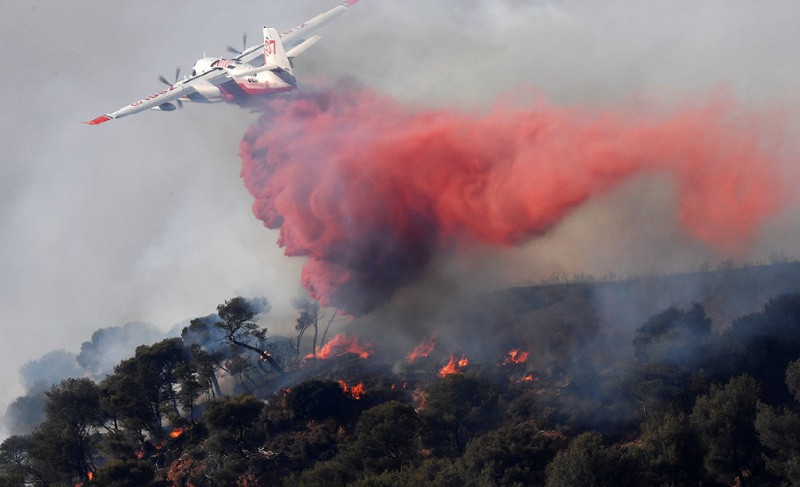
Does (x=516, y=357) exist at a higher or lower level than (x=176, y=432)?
lower

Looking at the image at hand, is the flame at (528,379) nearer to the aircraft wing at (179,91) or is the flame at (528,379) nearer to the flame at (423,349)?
the flame at (423,349)

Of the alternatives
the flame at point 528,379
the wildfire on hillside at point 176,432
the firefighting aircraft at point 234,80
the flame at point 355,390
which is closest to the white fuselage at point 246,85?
the firefighting aircraft at point 234,80

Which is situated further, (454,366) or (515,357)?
(454,366)

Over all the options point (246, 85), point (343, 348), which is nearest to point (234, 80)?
point (246, 85)

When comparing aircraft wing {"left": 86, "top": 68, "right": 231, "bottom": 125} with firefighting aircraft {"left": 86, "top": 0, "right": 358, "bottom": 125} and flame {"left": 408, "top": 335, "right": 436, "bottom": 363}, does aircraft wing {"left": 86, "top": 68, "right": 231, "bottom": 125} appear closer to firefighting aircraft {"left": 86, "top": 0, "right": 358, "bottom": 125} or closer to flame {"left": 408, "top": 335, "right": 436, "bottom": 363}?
firefighting aircraft {"left": 86, "top": 0, "right": 358, "bottom": 125}

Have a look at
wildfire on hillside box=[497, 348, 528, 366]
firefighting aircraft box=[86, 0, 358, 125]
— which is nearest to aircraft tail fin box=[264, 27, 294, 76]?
firefighting aircraft box=[86, 0, 358, 125]

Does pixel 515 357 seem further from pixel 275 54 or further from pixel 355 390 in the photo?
pixel 275 54

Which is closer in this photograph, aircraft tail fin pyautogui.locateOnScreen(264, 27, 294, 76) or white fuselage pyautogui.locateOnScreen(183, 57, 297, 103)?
A: white fuselage pyautogui.locateOnScreen(183, 57, 297, 103)

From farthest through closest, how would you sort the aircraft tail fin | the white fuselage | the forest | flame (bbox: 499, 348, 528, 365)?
the aircraft tail fin → the white fuselage → flame (bbox: 499, 348, 528, 365) → the forest
